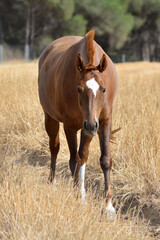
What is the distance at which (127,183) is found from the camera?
3973 mm

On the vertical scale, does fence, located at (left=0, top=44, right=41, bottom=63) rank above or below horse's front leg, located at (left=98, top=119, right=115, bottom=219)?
below

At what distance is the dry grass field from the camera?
250 centimetres

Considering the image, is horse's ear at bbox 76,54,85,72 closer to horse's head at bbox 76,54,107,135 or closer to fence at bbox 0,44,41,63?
horse's head at bbox 76,54,107,135

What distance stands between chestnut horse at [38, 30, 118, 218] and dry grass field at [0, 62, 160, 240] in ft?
0.89

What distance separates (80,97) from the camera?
2916 mm

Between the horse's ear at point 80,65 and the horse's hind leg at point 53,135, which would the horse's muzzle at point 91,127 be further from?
the horse's hind leg at point 53,135

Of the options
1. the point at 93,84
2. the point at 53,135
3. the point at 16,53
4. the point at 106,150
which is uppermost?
the point at 93,84

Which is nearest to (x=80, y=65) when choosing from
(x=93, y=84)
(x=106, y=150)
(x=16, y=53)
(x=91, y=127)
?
(x=93, y=84)

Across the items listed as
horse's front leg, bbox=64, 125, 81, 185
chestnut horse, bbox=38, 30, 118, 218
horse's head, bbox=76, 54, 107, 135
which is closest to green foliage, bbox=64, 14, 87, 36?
chestnut horse, bbox=38, 30, 118, 218

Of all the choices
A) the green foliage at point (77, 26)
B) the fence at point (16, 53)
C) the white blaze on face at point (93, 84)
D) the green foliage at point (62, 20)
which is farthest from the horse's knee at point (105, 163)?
the green foliage at point (77, 26)

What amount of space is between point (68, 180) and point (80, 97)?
1.78 meters

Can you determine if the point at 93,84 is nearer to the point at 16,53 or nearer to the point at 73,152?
the point at 73,152

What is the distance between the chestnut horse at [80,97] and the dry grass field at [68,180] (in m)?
0.27

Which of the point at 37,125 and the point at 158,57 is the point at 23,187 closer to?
the point at 37,125
